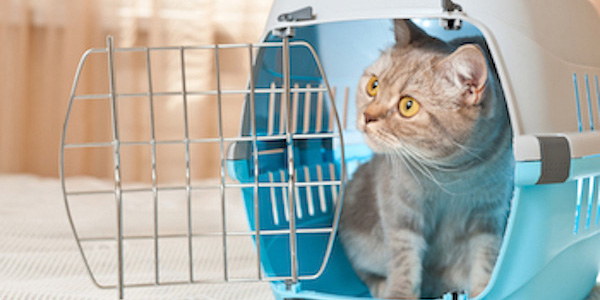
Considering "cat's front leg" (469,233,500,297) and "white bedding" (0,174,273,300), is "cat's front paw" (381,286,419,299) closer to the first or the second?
"cat's front leg" (469,233,500,297)

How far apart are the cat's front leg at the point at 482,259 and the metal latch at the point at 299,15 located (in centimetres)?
38

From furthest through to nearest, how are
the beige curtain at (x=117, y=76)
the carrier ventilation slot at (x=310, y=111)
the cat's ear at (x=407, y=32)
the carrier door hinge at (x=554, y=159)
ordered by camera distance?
1. the beige curtain at (x=117, y=76)
2. the carrier ventilation slot at (x=310, y=111)
3. the cat's ear at (x=407, y=32)
4. the carrier door hinge at (x=554, y=159)

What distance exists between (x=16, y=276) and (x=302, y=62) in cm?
62

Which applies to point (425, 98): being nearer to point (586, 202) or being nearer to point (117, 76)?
point (586, 202)

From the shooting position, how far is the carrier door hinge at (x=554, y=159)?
0.68m

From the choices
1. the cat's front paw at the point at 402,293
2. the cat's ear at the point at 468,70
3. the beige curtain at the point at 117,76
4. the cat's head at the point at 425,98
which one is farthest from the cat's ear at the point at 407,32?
the beige curtain at the point at 117,76

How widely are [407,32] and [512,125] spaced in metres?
0.30

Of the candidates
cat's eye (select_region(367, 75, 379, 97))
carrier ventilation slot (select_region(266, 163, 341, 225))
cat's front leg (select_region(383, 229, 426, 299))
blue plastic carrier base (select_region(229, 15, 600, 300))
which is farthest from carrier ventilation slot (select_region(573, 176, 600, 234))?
carrier ventilation slot (select_region(266, 163, 341, 225))

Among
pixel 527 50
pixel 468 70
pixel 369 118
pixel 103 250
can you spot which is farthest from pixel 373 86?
pixel 103 250

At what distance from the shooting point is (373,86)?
968mm

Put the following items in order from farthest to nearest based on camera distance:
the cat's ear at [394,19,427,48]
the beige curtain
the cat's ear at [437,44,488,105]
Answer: the beige curtain → the cat's ear at [394,19,427,48] → the cat's ear at [437,44,488,105]

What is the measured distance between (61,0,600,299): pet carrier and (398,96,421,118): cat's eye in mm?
101

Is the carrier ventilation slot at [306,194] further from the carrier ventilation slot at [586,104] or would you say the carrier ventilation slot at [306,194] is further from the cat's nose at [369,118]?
the carrier ventilation slot at [586,104]

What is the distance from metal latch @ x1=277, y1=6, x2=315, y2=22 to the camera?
0.80 meters
